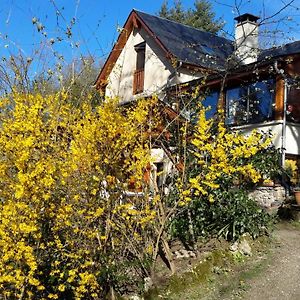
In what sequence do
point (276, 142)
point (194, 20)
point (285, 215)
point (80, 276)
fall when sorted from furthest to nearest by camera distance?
point (194, 20)
point (276, 142)
point (285, 215)
point (80, 276)

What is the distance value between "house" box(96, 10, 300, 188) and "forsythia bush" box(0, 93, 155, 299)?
1.72m

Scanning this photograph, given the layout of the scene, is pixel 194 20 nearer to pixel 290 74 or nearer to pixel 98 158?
pixel 290 74

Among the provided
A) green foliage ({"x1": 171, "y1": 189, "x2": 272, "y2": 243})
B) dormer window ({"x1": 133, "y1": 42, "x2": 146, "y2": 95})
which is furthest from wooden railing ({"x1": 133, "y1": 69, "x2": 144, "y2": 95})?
green foliage ({"x1": 171, "y1": 189, "x2": 272, "y2": 243})

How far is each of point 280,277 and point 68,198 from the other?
3.59m

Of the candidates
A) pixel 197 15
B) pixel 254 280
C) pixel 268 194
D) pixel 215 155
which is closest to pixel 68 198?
pixel 215 155

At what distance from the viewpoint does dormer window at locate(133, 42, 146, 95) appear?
2189 centimetres

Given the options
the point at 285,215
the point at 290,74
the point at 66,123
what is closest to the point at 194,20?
the point at 290,74

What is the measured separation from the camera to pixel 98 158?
21.7 ft

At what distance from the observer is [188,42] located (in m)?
21.2

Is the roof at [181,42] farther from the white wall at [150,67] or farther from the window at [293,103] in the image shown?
the window at [293,103]

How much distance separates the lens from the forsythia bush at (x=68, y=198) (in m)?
5.97

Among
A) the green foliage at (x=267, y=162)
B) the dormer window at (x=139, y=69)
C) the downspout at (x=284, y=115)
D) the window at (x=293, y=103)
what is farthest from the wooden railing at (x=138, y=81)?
the green foliage at (x=267, y=162)

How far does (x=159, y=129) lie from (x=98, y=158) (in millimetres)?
1743

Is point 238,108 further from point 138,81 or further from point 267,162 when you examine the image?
point 138,81
